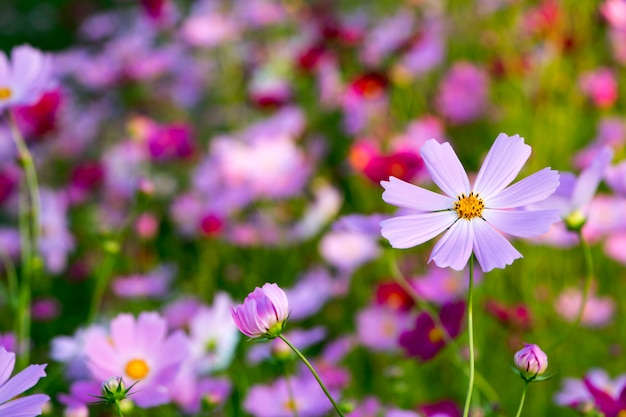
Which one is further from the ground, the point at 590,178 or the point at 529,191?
the point at 590,178

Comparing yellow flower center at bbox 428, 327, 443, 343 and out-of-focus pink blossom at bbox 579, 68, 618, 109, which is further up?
out-of-focus pink blossom at bbox 579, 68, 618, 109

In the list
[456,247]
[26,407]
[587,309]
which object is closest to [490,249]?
[456,247]

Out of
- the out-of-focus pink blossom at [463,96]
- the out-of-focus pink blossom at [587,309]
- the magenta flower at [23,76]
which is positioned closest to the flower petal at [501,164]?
the magenta flower at [23,76]

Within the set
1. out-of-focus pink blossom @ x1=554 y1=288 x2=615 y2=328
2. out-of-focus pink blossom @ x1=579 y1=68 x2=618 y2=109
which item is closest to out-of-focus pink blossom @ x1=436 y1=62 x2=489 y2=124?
out-of-focus pink blossom @ x1=579 y1=68 x2=618 y2=109

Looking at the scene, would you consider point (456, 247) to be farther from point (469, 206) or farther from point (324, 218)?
point (324, 218)

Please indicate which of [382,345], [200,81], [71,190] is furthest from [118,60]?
[382,345]

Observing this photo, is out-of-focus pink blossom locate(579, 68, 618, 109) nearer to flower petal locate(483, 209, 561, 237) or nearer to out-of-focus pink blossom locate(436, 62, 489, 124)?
out-of-focus pink blossom locate(436, 62, 489, 124)
